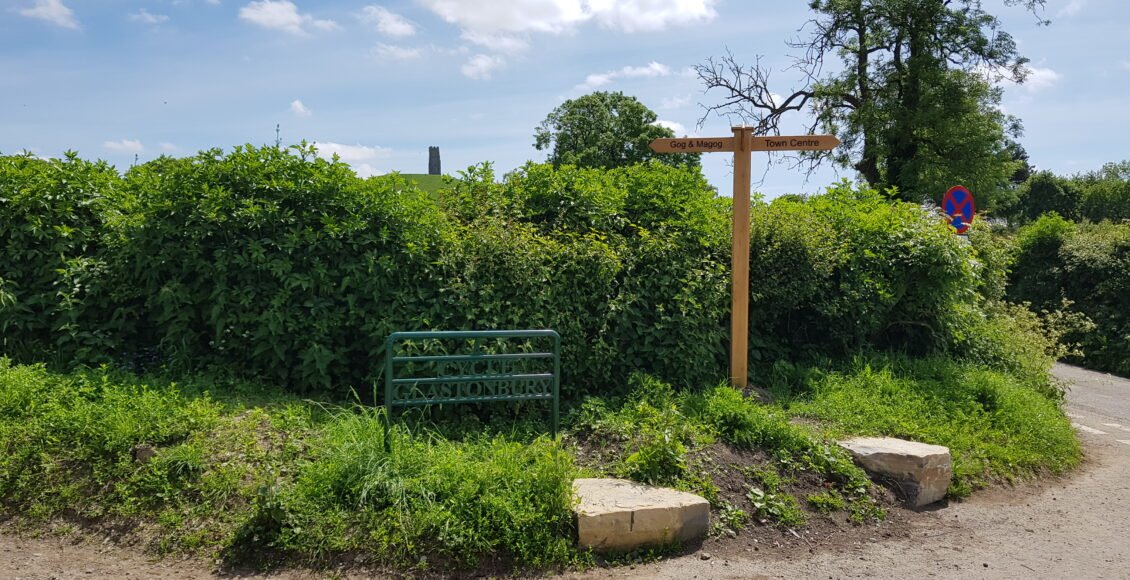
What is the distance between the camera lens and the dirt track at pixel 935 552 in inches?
143

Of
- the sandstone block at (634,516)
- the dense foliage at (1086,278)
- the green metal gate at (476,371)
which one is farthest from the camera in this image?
the dense foliage at (1086,278)

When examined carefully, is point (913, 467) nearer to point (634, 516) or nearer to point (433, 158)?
point (634, 516)

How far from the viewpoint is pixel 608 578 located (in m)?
3.69

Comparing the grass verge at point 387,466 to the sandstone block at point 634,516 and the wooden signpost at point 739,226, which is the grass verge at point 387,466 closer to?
the sandstone block at point 634,516

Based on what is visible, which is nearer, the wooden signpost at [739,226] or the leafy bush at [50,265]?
the leafy bush at [50,265]

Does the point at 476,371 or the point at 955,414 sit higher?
the point at 476,371

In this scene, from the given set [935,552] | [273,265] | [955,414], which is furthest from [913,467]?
[273,265]

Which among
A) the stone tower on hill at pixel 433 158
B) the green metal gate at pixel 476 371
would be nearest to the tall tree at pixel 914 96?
the green metal gate at pixel 476 371

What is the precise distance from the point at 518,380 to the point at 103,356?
3239mm

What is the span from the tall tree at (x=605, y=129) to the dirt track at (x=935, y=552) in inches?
1273

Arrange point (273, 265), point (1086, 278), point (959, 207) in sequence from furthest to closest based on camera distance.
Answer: point (1086, 278) < point (959, 207) < point (273, 265)

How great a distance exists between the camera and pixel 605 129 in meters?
38.0

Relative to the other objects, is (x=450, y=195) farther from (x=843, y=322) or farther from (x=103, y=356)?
(x=843, y=322)

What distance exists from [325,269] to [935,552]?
4.53 meters
